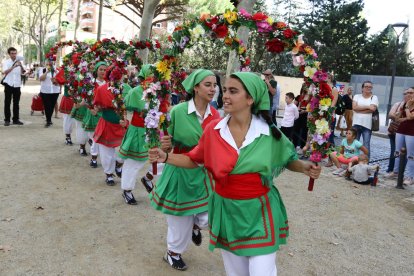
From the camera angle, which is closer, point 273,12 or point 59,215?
point 59,215

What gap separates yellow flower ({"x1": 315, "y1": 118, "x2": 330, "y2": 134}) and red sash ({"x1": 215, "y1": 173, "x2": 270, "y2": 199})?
871 mm

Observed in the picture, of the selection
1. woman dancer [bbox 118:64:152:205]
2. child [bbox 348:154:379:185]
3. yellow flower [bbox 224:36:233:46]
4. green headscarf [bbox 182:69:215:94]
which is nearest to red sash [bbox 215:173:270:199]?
green headscarf [bbox 182:69:215:94]

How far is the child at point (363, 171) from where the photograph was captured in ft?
26.8

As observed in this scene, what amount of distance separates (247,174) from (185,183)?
A: 4.42 feet

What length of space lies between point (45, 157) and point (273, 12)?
145ft

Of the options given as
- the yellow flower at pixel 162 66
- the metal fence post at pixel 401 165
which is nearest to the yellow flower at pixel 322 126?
the yellow flower at pixel 162 66

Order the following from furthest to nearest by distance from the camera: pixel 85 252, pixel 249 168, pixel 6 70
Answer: pixel 6 70, pixel 85 252, pixel 249 168

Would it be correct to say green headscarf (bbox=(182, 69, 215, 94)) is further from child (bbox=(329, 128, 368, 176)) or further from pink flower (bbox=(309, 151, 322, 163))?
child (bbox=(329, 128, 368, 176))

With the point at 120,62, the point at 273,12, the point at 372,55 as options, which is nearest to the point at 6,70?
the point at 120,62

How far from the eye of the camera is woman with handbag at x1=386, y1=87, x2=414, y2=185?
805cm

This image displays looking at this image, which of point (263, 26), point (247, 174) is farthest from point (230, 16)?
point (247, 174)

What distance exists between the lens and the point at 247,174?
2.81 meters

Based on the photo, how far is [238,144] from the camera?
2.94 meters

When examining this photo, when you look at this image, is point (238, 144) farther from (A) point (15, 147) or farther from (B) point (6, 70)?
(B) point (6, 70)
